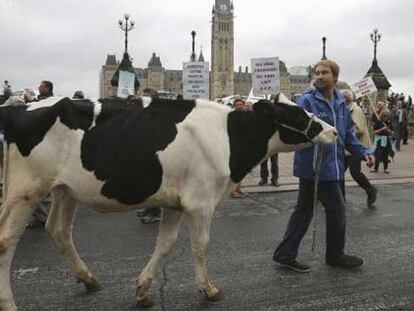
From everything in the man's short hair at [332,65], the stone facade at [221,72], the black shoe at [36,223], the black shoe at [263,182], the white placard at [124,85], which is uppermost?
the stone facade at [221,72]

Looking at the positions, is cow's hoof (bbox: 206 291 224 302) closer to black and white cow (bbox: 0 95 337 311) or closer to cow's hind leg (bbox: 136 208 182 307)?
black and white cow (bbox: 0 95 337 311)

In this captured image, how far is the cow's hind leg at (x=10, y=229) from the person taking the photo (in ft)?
12.3

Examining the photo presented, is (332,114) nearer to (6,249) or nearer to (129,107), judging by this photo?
(129,107)

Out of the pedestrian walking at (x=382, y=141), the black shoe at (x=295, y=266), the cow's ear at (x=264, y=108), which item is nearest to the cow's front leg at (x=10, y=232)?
the cow's ear at (x=264, y=108)

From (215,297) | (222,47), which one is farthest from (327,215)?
(222,47)

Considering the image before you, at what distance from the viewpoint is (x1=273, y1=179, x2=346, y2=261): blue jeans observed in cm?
517

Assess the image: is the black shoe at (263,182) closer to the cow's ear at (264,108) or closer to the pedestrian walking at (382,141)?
the pedestrian walking at (382,141)

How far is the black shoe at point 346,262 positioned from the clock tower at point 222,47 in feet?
522

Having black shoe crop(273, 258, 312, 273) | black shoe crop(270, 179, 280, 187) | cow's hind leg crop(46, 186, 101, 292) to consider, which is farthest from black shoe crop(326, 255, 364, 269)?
black shoe crop(270, 179, 280, 187)

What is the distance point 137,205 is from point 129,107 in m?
0.74

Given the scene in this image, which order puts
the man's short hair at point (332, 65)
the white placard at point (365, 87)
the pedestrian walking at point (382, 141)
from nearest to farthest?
the man's short hair at point (332, 65) < the pedestrian walking at point (382, 141) < the white placard at point (365, 87)

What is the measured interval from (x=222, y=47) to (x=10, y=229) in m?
170

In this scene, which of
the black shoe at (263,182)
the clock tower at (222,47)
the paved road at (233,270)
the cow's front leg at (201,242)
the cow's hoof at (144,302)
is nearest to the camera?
the cow's front leg at (201,242)

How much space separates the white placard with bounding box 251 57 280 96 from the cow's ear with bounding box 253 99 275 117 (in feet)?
34.1
